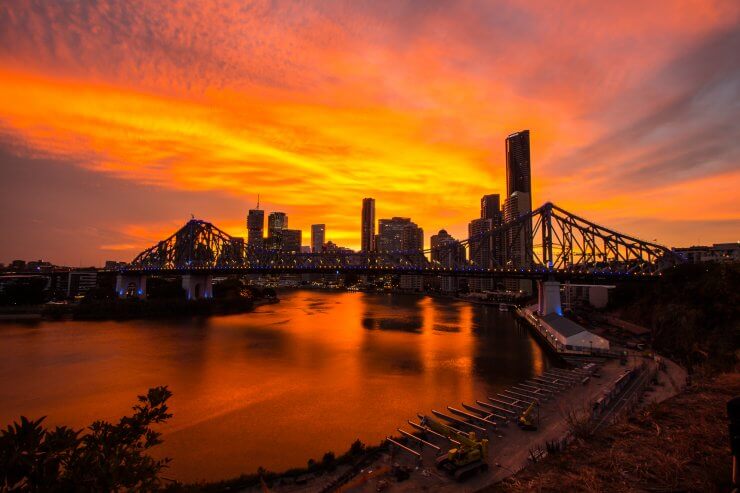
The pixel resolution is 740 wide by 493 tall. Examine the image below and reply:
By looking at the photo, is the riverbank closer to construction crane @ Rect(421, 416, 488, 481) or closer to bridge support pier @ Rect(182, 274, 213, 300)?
construction crane @ Rect(421, 416, 488, 481)

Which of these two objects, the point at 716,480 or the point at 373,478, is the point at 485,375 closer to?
the point at 373,478

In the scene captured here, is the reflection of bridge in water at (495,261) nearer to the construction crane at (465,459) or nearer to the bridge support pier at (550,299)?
the bridge support pier at (550,299)

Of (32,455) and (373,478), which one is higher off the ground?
(32,455)

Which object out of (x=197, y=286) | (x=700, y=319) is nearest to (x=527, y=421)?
(x=700, y=319)

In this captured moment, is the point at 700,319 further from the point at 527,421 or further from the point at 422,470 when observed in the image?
the point at 422,470

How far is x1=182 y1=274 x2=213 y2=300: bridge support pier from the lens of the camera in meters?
72.9

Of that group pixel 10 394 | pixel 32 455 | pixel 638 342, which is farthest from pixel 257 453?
pixel 638 342

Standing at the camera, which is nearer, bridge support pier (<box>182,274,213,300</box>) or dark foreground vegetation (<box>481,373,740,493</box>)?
dark foreground vegetation (<box>481,373,740,493</box>)

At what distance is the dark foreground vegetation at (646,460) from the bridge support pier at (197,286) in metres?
76.2

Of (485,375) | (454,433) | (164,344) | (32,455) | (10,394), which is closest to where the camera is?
(32,455)

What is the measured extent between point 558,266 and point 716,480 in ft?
182

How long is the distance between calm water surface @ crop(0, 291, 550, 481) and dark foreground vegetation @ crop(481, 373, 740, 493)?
10.4 metres

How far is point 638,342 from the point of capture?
98.4ft

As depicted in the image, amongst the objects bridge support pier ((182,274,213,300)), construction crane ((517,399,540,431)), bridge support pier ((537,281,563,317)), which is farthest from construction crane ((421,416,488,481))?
bridge support pier ((182,274,213,300))
